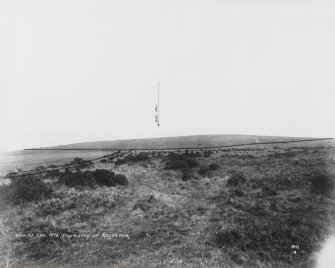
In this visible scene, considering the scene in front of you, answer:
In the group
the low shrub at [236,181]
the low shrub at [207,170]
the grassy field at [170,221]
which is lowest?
the grassy field at [170,221]

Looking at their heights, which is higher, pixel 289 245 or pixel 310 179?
pixel 310 179

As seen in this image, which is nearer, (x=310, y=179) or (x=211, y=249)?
(x=211, y=249)

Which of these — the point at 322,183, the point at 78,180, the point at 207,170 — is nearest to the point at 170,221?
the point at 78,180

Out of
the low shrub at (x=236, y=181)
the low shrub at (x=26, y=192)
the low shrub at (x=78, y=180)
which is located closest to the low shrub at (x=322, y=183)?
the low shrub at (x=236, y=181)

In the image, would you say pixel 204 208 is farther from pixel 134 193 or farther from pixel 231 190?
pixel 134 193

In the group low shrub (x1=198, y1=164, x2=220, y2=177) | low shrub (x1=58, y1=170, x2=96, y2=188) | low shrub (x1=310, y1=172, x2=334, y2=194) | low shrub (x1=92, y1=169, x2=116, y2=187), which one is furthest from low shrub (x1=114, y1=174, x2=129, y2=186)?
low shrub (x1=310, y1=172, x2=334, y2=194)

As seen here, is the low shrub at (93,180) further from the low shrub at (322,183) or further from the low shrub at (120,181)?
the low shrub at (322,183)

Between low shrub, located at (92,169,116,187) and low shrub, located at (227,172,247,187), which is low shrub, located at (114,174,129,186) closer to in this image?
low shrub, located at (92,169,116,187)

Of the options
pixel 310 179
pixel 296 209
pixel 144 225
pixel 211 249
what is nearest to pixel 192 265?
pixel 211 249
